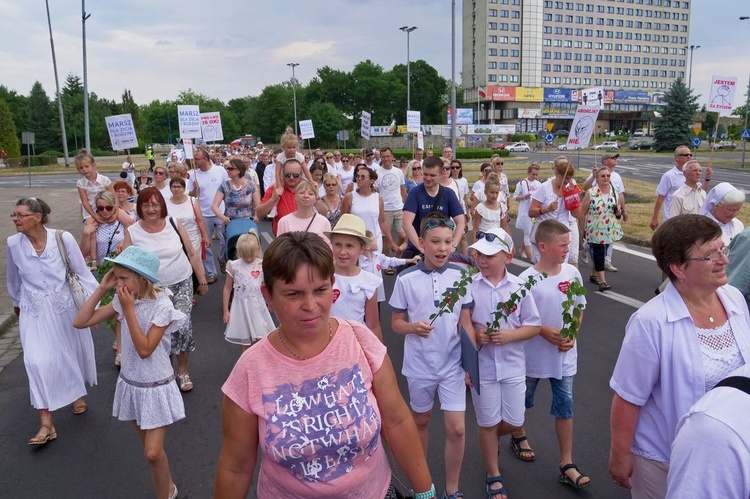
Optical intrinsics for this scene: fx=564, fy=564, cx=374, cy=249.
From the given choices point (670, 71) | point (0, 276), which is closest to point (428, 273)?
point (0, 276)

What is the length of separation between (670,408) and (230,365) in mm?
4734

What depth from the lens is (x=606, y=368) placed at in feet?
19.1

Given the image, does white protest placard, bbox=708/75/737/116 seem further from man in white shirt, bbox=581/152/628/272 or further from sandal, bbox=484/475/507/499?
sandal, bbox=484/475/507/499

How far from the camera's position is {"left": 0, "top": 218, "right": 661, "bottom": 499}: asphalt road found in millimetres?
3949

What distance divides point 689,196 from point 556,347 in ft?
16.9

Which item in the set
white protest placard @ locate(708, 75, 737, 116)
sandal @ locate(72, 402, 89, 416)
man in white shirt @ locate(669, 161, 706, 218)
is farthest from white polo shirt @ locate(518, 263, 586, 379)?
white protest placard @ locate(708, 75, 737, 116)

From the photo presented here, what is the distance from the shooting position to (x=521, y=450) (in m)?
4.24

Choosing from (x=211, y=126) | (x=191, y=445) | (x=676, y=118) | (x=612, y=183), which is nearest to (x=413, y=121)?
(x=211, y=126)

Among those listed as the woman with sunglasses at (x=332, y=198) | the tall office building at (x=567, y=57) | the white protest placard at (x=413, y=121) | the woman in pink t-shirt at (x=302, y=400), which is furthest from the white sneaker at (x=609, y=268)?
the tall office building at (x=567, y=57)

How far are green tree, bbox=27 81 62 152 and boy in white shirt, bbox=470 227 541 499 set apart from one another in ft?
268

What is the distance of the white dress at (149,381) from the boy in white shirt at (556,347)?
242 centimetres

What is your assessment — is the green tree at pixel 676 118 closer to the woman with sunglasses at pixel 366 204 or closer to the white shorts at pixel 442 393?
the woman with sunglasses at pixel 366 204

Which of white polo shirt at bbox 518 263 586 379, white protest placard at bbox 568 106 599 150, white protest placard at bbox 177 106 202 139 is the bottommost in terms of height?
white polo shirt at bbox 518 263 586 379

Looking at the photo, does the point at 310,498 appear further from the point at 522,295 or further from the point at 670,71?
the point at 670,71
